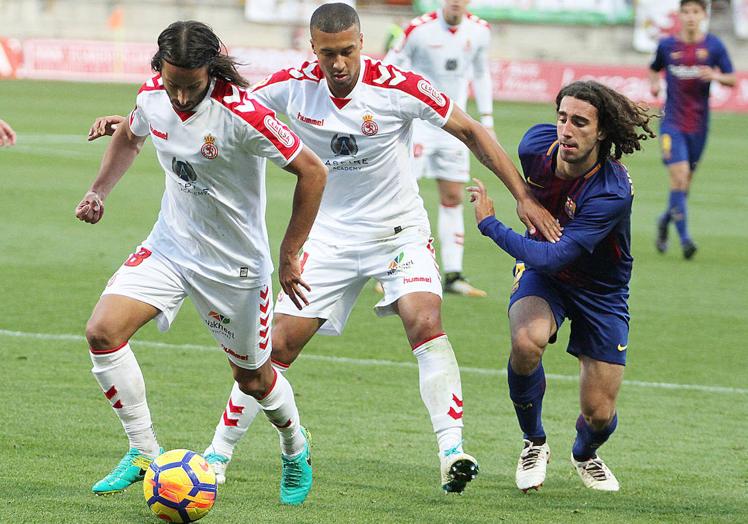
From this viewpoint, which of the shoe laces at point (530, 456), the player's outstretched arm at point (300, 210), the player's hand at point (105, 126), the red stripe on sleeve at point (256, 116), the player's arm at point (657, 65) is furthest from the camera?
the player's arm at point (657, 65)

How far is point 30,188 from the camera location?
54.2 feet

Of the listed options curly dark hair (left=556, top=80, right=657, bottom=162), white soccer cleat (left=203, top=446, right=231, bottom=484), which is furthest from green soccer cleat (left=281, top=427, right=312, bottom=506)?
curly dark hair (left=556, top=80, right=657, bottom=162)

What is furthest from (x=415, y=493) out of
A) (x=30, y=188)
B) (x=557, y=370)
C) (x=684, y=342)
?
(x=30, y=188)

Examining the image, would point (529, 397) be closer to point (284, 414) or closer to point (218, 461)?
point (284, 414)

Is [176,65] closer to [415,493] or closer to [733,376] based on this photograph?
[415,493]

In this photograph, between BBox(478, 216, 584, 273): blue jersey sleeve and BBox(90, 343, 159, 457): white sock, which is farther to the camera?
BBox(478, 216, 584, 273): blue jersey sleeve

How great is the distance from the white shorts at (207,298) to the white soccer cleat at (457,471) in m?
0.90

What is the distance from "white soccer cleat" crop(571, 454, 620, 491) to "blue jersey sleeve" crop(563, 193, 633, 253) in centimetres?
107

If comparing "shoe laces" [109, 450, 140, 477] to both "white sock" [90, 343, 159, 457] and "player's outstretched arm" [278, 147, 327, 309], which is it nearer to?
"white sock" [90, 343, 159, 457]

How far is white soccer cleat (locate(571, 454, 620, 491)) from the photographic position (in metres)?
6.09

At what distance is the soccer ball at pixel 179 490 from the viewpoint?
5.04 metres

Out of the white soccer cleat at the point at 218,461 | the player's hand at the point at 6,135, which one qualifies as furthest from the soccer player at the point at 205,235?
the player's hand at the point at 6,135

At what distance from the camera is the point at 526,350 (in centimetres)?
586

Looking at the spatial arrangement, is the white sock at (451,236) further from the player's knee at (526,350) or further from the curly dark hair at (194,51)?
the curly dark hair at (194,51)
